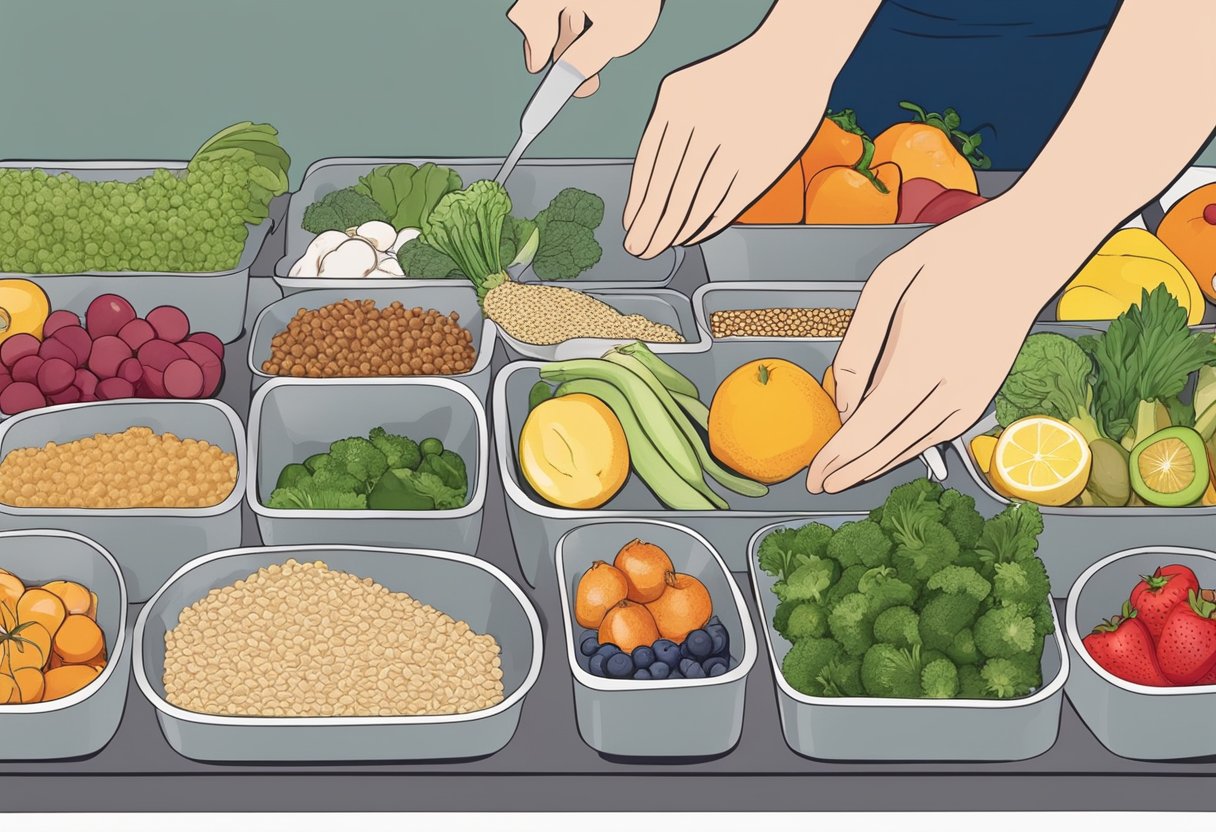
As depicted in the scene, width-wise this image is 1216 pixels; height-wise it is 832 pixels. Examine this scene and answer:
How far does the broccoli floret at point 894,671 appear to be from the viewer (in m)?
1.26

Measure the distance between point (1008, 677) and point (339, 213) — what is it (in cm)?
127

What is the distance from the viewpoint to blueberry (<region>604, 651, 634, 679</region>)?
129 cm

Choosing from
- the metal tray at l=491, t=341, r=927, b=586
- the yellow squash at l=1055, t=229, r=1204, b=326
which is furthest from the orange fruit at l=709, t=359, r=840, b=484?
the yellow squash at l=1055, t=229, r=1204, b=326

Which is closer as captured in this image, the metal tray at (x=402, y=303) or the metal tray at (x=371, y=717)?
the metal tray at (x=371, y=717)

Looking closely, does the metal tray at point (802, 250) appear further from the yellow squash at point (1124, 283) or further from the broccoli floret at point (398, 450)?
the broccoli floret at point (398, 450)

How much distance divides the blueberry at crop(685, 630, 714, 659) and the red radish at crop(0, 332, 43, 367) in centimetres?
96

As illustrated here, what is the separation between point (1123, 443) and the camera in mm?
1605

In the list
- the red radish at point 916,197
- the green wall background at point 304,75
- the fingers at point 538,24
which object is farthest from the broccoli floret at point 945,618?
the green wall background at point 304,75

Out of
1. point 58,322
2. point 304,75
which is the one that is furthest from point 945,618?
point 304,75

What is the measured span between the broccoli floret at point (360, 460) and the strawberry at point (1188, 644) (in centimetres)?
87

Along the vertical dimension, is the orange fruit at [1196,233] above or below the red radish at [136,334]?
above

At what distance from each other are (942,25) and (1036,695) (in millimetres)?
1884

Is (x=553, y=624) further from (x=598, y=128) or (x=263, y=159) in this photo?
(x=598, y=128)

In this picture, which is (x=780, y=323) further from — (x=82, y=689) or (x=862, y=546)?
(x=82, y=689)
